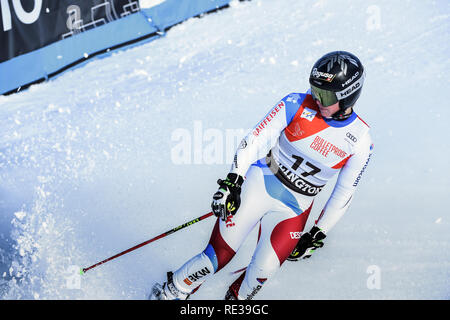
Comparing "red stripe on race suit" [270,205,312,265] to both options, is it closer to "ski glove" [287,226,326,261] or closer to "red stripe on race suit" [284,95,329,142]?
"ski glove" [287,226,326,261]

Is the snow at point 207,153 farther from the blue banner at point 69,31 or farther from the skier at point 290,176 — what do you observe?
the skier at point 290,176

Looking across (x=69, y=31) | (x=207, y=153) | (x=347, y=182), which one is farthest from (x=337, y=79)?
(x=69, y=31)

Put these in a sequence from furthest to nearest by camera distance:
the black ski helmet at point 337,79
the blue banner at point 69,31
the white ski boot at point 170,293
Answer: the blue banner at point 69,31, the white ski boot at point 170,293, the black ski helmet at point 337,79

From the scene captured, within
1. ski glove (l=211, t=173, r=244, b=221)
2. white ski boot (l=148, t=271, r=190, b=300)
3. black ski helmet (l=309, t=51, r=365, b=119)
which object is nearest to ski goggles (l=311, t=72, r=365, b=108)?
black ski helmet (l=309, t=51, r=365, b=119)

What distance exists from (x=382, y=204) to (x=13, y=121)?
467cm

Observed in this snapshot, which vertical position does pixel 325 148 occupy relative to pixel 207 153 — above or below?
above

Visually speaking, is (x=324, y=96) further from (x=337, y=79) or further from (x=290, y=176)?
(x=290, y=176)

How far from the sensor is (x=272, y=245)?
9.30 ft

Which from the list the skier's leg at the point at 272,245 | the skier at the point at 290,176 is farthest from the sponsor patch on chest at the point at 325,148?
the skier's leg at the point at 272,245

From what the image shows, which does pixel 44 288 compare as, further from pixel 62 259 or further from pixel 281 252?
pixel 281 252

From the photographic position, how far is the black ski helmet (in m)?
2.56

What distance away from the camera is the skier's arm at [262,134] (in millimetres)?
2662

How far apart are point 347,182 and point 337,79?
0.69 m

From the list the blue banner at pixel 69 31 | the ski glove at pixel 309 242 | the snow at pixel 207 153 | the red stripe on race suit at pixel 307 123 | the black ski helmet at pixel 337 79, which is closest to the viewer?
the black ski helmet at pixel 337 79
